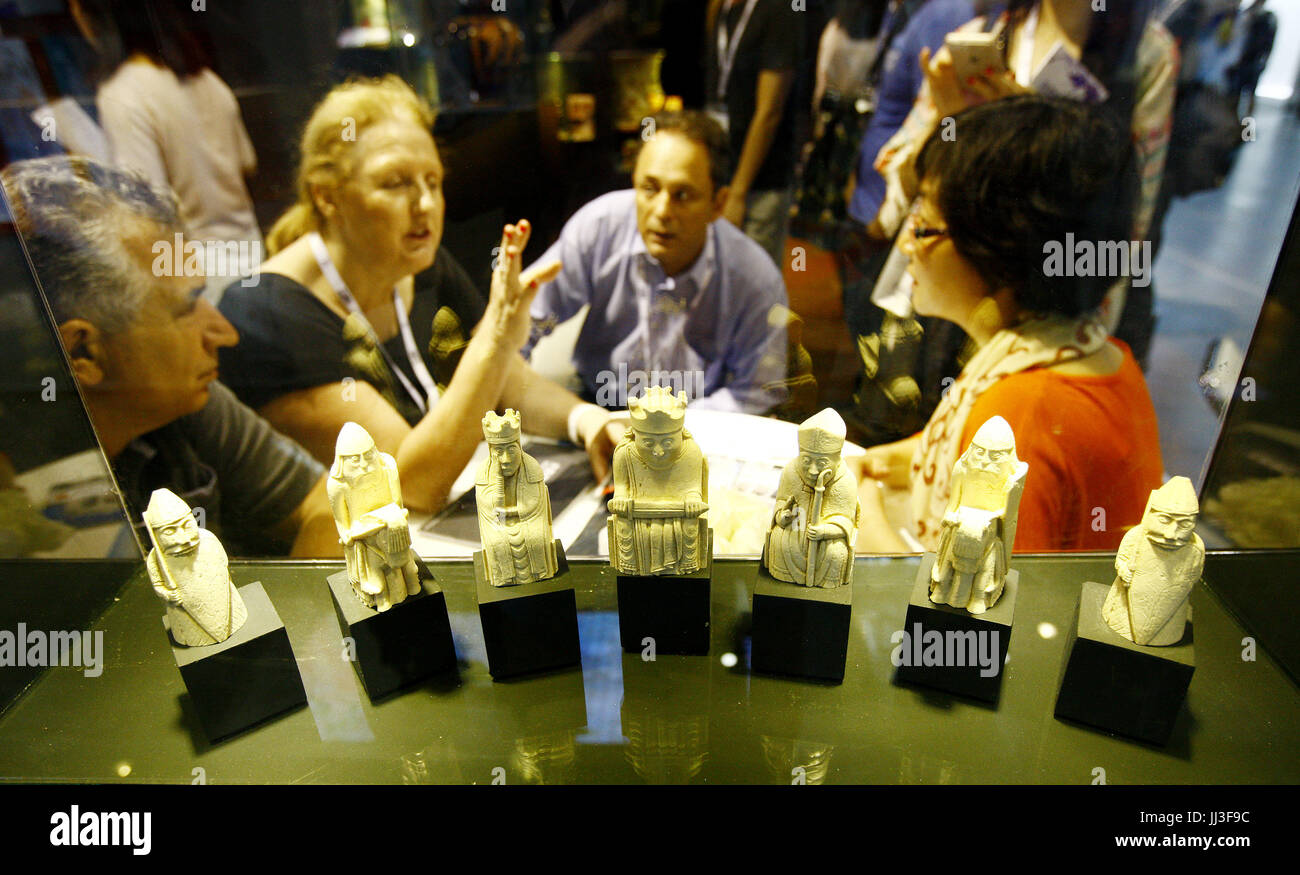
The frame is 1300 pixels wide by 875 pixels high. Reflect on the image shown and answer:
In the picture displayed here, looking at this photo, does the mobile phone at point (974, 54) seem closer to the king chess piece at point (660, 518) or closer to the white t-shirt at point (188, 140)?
the king chess piece at point (660, 518)

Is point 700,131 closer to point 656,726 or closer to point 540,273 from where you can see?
point 540,273

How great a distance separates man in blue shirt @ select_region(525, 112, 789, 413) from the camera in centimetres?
300

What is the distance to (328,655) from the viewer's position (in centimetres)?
294

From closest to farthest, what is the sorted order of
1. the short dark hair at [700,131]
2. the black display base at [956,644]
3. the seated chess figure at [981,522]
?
the seated chess figure at [981,522], the black display base at [956,644], the short dark hair at [700,131]

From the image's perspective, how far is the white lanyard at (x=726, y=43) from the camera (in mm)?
2742

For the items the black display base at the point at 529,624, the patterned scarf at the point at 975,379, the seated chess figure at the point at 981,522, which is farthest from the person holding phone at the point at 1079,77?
the black display base at the point at 529,624

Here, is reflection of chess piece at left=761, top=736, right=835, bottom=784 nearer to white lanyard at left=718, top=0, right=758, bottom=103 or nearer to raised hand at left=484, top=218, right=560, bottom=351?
raised hand at left=484, top=218, right=560, bottom=351

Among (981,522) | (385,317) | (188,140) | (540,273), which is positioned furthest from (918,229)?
(188,140)

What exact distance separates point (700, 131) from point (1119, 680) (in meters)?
2.38

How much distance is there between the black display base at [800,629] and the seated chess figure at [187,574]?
176cm

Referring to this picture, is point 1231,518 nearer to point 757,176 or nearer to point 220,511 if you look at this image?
point 757,176

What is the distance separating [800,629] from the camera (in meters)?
2.68

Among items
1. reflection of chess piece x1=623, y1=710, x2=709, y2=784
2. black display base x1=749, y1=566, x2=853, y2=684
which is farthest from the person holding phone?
reflection of chess piece x1=623, y1=710, x2=709, y2=784

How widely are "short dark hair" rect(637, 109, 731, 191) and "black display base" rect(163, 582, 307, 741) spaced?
2.18 metres
